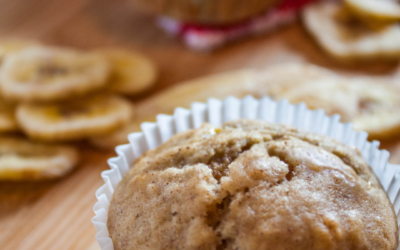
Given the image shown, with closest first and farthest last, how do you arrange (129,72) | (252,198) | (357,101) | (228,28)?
1. (252,198)
2. (357,101)
3. (129,72)
4. (228,28)

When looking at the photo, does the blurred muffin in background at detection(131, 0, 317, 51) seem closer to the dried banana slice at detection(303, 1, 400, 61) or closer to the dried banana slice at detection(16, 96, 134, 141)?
the dried banana slice at detection(303, 1, 400, 61)

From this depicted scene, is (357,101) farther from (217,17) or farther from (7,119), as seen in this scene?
(7,119)

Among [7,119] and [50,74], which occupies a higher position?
[50,74]

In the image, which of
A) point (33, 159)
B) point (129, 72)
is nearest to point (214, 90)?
point (129, 72)

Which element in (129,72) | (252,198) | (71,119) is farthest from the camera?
(129,72)

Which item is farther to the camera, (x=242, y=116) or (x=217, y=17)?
(x=217, y=17)

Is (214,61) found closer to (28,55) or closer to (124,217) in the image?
(28,55)

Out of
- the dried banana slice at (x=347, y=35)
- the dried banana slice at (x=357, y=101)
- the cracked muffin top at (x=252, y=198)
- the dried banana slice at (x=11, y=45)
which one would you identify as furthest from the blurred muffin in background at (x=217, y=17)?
the cracked muffin top at (x=252, y=198)

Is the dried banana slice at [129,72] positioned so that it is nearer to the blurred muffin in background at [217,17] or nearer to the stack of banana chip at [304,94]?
the stack of banana chip at [304,94]
